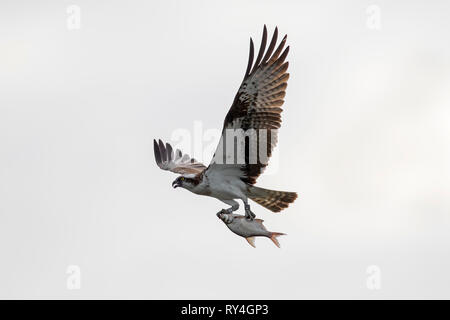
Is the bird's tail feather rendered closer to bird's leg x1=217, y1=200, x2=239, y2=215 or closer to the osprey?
the osprey

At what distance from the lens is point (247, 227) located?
13633 millimetres

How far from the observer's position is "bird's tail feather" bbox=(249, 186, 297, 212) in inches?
579

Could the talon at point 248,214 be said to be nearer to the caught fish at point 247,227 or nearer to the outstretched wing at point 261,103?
the caught fish at point 247,227

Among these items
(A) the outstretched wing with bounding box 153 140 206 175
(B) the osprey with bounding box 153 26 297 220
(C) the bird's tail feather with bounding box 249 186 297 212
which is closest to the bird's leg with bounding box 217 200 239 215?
(B) the osprey with bounding box 153 26 297 220

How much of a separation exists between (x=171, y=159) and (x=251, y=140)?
4.10 meters

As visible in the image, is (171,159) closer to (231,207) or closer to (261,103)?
(231,207)

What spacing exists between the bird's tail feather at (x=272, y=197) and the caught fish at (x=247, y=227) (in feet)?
3.19

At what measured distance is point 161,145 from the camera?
18.1 m

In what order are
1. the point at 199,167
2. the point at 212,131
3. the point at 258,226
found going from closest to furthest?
the point at 258,226 < the point at 212,131 < the point at 199,167

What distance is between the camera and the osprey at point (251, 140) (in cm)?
1394

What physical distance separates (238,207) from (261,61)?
2218 millimetres

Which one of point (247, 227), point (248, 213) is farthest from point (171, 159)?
point (247, 227)

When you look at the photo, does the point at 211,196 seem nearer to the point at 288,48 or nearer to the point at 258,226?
the point at 258,226
